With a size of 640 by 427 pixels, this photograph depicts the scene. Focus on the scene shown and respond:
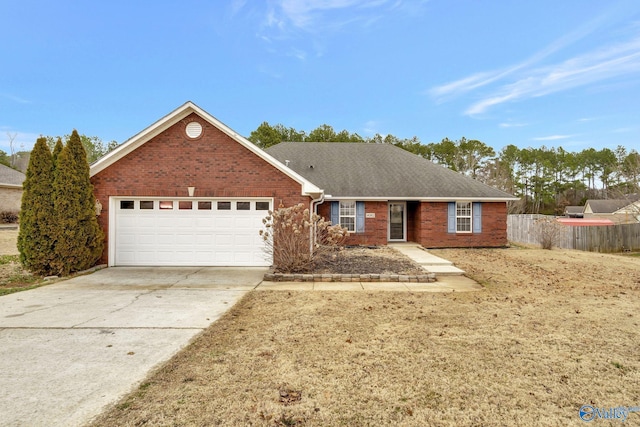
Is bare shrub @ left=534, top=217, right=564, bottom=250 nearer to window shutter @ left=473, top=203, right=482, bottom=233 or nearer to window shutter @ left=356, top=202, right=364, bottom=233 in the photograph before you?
window shutter @ left=473, top=203, right=482, bottom=233

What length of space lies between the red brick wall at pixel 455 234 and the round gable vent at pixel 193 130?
11111mm

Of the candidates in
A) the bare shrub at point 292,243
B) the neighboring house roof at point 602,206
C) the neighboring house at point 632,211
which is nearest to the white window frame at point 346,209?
the bare shrub at point 292,243

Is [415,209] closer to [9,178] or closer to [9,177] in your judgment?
[9,178]

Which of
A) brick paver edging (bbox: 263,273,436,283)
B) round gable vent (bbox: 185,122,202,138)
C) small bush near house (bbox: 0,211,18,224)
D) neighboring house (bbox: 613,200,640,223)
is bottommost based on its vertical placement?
brick paver edging (bbox: 263,273,436,283)

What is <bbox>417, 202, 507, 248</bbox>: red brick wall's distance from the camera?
54.1 ft

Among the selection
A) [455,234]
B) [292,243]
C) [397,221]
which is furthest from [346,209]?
[292,243]

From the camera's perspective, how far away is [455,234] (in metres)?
16.6

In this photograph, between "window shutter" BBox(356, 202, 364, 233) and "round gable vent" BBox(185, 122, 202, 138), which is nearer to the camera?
"round gable vent" BBox(185, 122, 202, 138)

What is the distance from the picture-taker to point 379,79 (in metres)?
21.5

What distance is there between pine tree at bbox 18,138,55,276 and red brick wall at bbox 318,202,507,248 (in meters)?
10.7

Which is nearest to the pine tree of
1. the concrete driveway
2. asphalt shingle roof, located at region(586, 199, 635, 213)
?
the concrete driveway

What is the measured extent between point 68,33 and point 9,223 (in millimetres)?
17916

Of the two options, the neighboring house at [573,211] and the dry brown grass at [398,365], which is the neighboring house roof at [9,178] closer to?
the dry brown grass at [398,365]

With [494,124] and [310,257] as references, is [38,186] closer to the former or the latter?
[310,257]
